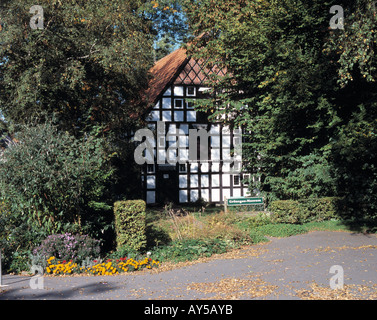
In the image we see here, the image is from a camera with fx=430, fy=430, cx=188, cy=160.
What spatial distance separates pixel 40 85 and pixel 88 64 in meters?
2.46

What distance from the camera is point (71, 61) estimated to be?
560 inches

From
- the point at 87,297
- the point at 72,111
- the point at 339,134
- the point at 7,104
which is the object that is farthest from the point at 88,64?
the point at 87,297

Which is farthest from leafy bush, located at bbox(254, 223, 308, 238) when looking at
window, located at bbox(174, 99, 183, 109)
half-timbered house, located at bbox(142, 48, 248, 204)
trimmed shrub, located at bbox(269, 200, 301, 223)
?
window, located at bbox(174, 99, 183, 109)

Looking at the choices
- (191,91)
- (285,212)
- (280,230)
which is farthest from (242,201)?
(191,91)

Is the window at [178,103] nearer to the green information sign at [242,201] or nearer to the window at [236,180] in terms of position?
the window at [236,180]

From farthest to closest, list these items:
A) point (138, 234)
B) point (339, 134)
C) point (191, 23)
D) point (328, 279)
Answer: point (191, 23) < point (339, 134) < point (138, 234) < point (328, 279)

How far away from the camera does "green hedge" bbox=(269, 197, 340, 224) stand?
14.6 metres

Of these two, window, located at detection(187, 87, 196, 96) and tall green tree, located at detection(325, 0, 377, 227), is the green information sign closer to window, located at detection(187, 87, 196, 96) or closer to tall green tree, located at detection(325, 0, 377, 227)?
tall green tree, located at detection(325, 0, 377, 227)

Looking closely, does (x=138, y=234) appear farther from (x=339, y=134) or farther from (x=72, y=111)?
(x=339, y=134)

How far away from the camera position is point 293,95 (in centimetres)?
1567

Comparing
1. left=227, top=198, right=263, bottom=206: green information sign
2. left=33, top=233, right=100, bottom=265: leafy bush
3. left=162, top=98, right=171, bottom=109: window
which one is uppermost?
left=162, top=98, right=171, bottom=109: window

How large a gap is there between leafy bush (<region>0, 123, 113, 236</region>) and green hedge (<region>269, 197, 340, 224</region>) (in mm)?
6534

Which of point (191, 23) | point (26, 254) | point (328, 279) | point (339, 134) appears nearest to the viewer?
point (328, 279)

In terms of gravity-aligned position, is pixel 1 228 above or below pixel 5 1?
below
